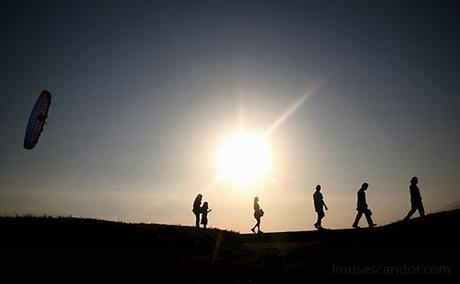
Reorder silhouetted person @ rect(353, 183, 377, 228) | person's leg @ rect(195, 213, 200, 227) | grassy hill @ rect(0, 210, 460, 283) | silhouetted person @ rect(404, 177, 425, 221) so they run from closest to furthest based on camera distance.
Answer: grassy hill @ rect(0, 210, 460, 283) → silhouetted person @ rect(404, 177, 425, 221) → silhouetted person @ rect(353, 183, 377, 228) → person's leg @ rect(195, 213, 200, 227)

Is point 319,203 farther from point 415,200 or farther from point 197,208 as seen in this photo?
point 197,208

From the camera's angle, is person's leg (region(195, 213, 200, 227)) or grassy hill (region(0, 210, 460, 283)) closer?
grassy hill (region(0, 210, 460, 283))

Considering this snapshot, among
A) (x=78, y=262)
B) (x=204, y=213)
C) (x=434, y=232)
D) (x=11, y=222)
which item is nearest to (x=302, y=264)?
(x=434, y=232)

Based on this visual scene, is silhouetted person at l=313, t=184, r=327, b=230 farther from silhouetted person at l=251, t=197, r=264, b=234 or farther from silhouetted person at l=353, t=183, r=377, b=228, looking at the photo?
silhouetted person at l=251, t=197, r=264, b=234

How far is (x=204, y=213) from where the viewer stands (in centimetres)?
2614

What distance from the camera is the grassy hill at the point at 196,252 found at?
11289mm

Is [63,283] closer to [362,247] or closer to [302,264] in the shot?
[302,264]

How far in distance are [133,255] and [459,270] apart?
10.8m

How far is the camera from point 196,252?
17422 millimetres

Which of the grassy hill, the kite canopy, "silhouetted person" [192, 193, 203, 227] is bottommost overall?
the grassy hill

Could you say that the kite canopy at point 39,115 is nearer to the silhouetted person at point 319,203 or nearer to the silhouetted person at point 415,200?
the silhouetted person at point 319,203

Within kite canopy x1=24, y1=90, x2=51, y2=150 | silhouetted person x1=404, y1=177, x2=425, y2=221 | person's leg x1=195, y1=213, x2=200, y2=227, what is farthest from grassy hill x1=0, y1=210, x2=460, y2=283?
person's leg x1=195, y1=213, x2=200, y2=227

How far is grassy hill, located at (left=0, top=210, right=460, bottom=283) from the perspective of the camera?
11289 millimetres

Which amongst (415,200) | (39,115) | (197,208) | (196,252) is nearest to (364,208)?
(415,200)
